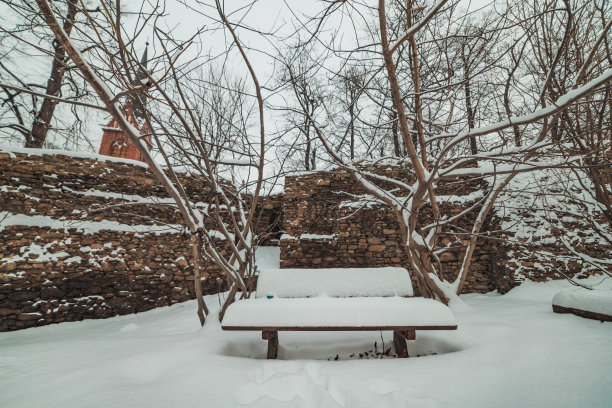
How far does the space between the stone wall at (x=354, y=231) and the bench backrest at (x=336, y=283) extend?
2.99m

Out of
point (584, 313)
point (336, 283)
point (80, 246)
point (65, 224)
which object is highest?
point (65, 224)

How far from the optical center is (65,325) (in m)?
4.37

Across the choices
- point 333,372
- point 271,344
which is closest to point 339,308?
point 333,372

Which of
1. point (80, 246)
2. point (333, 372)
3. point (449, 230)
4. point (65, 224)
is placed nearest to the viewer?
point (333, 372)

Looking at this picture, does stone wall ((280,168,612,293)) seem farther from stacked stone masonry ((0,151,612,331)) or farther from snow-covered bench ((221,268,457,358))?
snow-covered bench ((221,268,457,358))

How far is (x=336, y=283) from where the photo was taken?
8.71ft

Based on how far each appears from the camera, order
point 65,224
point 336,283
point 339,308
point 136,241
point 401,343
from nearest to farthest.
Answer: point 339,308 < point 401,343 < point 336,283 < point 65,224 < point 136,241

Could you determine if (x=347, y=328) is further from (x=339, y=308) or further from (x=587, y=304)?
(x=587, y=304)

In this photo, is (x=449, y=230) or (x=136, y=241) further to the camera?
(x=449, y=230)

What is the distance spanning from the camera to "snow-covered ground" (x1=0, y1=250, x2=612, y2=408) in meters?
1.43

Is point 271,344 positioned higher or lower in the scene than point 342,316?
lower

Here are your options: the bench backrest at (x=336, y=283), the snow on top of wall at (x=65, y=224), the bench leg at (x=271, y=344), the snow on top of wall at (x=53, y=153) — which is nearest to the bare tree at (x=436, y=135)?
the bench backrest at (x=336, y=283)

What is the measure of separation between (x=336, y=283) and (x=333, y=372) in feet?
3.29

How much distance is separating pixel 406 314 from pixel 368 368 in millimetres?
526
